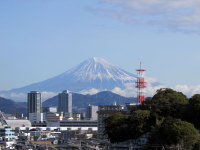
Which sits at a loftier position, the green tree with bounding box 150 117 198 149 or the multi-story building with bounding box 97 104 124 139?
the multi-story building with bounding box 97 104 124 139

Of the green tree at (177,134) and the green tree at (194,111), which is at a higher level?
the green tree at (194,111)

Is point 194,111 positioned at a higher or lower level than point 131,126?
higher

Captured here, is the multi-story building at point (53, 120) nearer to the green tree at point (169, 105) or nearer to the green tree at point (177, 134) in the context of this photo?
the green tree at point (169, 105)

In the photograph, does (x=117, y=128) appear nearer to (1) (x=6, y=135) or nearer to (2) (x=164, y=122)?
(2) (x=164, y=122)

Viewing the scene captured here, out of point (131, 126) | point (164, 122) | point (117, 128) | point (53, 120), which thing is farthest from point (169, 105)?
point (53, 120)

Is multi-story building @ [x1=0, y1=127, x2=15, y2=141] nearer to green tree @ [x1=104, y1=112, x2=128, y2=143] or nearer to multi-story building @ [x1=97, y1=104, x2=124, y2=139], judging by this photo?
multi-story building @ [x1=97, y1=104, x2=124, y2=139]

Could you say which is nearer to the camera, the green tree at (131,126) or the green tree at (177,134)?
the green tree at (177,134)

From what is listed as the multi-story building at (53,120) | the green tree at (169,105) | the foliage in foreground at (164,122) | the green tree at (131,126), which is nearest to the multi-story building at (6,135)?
the foliage in foreground at (164,122)

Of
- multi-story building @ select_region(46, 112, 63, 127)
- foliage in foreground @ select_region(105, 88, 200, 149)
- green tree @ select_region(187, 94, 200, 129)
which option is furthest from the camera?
multi-story building @ select_region(46, 112, 63, 127)

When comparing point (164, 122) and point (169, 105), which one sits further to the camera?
point (169, 105)

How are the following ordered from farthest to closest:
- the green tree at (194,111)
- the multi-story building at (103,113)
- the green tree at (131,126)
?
1. the multi-story building at (103,113)
2. the green tree at (131,126)
3. the green tree at (194,111)

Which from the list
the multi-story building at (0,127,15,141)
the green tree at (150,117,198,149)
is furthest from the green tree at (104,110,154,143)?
the multi-story building at (0,127,15,141)
